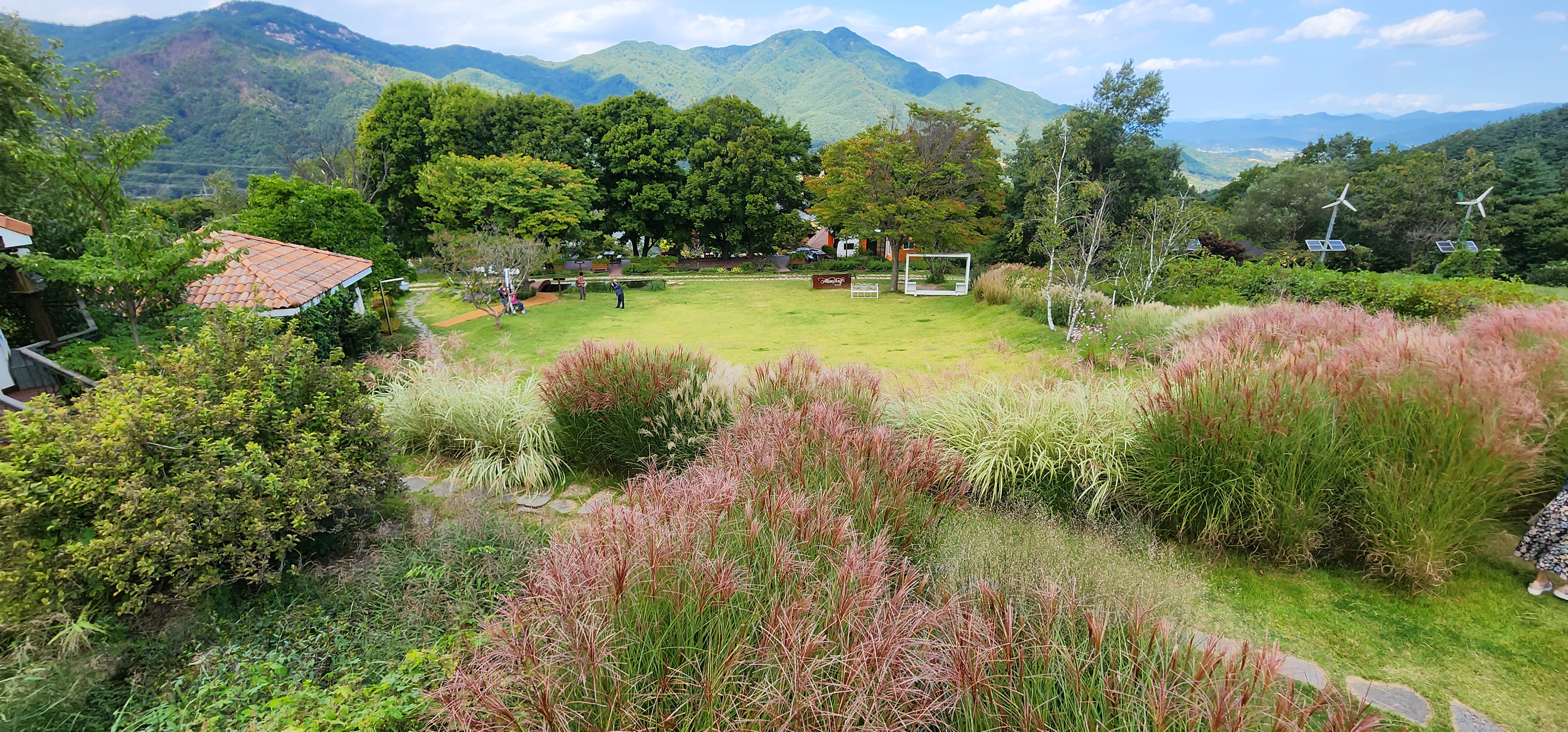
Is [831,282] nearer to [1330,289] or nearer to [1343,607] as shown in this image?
[1330,289]

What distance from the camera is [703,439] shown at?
4.26 m

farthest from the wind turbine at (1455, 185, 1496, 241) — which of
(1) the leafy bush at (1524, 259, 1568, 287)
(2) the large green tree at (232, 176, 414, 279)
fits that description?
(2) the large green tree at (232, 176, 414, 279)

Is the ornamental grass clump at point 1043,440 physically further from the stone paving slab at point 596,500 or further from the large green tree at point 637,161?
the large green tree at point 637,161

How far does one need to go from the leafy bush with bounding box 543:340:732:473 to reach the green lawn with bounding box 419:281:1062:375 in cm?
279

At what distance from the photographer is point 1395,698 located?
238cm

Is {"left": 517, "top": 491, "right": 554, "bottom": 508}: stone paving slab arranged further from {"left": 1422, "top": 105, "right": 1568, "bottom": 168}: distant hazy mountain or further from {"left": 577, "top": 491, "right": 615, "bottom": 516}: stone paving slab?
{"left": 1422, "top": 105, "right": 1568, "bottom": 168}: distant hazy mountain

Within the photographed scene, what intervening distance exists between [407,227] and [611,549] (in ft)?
108

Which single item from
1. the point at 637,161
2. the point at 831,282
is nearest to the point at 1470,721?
the point at 831,282

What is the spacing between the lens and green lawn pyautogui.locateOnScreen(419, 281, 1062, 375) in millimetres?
9977

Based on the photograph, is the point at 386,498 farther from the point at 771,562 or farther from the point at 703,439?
the point at 771,562

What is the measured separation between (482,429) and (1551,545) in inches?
284

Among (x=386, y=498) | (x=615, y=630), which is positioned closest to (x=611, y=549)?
(x=615, y=630)

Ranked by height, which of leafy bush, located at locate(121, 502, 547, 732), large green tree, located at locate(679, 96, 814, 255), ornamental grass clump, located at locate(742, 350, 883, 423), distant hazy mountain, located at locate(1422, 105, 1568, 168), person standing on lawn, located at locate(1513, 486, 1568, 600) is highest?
distant hazy mountain, located at locate(1422, 105, 1568, 168)

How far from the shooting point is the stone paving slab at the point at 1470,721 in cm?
224
